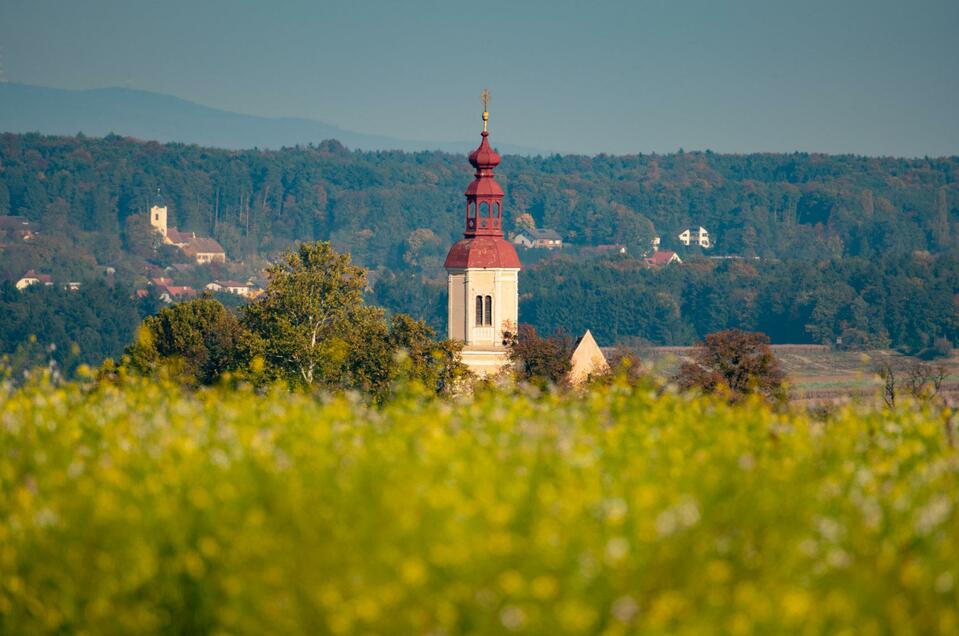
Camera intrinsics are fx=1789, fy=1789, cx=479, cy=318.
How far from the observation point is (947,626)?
8.98 metres

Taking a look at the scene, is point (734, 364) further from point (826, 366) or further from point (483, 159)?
point (826, 366)

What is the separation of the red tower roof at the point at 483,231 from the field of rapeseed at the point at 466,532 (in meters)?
53.0

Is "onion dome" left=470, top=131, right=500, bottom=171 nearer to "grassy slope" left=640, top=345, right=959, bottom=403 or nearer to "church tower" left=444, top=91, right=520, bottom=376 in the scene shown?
"church tower" left=444, top=91, right=520, bottom=376

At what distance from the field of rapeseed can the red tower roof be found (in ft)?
174

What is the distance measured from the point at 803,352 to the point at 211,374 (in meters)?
97.1

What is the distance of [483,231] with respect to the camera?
2662 inches

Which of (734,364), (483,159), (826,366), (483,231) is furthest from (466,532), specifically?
(826,366)

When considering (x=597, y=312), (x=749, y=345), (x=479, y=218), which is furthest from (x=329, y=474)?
(x=597, y=312)

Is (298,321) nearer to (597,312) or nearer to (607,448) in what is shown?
(607,448)

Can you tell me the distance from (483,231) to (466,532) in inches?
2291

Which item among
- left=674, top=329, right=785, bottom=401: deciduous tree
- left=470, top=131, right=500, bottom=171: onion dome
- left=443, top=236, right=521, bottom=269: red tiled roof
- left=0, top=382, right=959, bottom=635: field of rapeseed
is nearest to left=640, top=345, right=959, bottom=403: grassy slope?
left=470, top=131, right=500, bottom=171: onion dome

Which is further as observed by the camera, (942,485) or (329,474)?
(942,485)

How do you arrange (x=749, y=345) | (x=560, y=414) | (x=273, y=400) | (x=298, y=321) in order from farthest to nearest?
(x=298, y=321) → (x=749, y=345) → (x=273, y=400) → (x=560, y=414)

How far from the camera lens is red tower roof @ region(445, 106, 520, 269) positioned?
65.9 m
